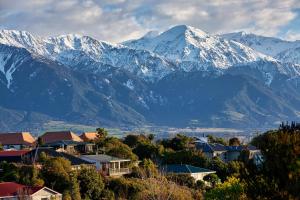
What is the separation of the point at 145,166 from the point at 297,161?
5153 cm

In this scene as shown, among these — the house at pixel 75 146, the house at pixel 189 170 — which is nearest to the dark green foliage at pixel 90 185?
the house at pixel 189 170

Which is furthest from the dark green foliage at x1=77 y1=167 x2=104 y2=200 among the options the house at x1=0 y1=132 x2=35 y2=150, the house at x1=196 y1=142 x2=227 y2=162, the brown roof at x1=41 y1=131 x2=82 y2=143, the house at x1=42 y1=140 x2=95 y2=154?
the house at x1=0 y1=132 x2=35 y2=150

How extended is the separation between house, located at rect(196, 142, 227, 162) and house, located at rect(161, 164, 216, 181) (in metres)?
20.6

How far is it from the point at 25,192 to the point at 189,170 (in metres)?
28.2

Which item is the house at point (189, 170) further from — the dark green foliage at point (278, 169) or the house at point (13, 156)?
the dark green foliage at point (278, 169)

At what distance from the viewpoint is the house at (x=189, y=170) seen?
88688 mm

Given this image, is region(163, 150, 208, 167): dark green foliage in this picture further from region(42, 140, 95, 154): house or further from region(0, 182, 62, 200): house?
region(0, 182, 62, 200): house

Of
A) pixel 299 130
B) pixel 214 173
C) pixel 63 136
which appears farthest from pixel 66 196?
pixel 63 136

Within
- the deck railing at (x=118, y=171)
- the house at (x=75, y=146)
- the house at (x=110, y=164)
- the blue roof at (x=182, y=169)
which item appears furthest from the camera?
the house at (x=75, y=146)

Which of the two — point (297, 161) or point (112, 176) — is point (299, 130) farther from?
point (112, 176)

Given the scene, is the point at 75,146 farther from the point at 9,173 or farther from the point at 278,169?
the point at 278,169

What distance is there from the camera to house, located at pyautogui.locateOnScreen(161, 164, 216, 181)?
291 ft

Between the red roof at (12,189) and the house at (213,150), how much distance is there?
157 ft

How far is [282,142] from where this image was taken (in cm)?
3491
